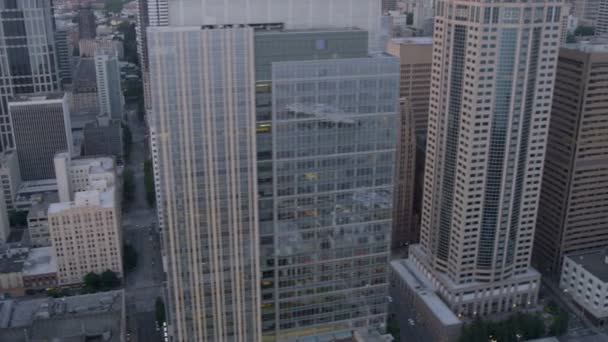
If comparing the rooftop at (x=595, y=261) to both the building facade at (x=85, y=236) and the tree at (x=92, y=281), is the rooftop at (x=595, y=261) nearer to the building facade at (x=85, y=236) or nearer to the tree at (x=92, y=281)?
the building facade at (x=85, y=236)

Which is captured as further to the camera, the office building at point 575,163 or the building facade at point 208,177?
the office building at point 575,163

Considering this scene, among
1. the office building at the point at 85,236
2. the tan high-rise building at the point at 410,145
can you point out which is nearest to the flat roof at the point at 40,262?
the office building at the point at 85,236

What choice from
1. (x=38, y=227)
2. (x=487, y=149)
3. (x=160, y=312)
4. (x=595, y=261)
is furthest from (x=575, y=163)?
(x=38, y=227)

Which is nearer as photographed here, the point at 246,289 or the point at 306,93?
the point at 306,93

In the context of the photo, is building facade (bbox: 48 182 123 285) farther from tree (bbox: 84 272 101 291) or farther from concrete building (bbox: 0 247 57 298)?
tree (bbox: 84 272 101 291)

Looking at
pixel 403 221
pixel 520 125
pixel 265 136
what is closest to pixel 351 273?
pixel 265 136

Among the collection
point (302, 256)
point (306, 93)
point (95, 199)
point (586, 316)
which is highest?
point (306, 93)

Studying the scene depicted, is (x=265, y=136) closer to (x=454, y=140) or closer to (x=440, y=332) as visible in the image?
(x=454, y=140)
